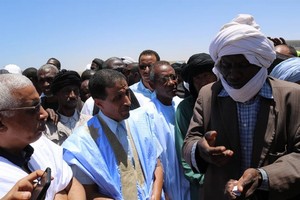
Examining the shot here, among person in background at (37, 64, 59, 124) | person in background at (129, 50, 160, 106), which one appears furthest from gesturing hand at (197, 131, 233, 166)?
person in background at (129, 50, 160, 106)

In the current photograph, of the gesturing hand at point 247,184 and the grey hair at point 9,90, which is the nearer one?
the gesturing hand at point 247,184

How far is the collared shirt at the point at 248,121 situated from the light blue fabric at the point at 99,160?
110 centimetres

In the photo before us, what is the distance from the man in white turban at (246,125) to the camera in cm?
183

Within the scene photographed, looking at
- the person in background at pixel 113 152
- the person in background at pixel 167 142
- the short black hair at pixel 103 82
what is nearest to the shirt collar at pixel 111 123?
the person in background at pixel 113 152

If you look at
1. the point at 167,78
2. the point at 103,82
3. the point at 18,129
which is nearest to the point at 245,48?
the point at 103,82

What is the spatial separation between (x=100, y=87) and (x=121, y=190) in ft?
2.96

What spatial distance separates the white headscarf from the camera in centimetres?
202

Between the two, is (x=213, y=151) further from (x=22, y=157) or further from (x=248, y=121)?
(x=22, y=157)

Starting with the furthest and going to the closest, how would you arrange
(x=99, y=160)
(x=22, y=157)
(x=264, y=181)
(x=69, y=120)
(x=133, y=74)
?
(x=133, y=74) → (x=69, y=120) → (x=99, y=160) → (x=22, y=157) → (x=264, y=181)

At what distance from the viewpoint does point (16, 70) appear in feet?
27.6

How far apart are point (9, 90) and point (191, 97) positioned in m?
1.99

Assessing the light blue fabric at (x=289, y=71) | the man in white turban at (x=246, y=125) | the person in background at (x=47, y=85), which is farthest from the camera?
the person in background at (x=47, y=85)

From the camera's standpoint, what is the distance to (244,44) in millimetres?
2070

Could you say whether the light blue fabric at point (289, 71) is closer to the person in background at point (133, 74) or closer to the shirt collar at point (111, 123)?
the shirt collar at point (111, 123)
